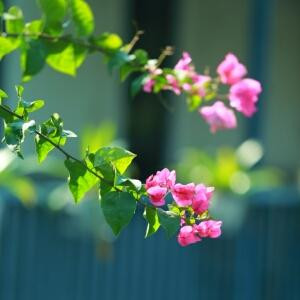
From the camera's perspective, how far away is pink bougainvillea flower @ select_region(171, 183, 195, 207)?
1.34 metres

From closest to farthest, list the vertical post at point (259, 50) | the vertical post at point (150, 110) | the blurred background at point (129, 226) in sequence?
the blurred background at point (129, 226)
the vertical post at point (259, 50)
the vertical post at point (150, 110)

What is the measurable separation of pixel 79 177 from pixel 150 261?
388cm

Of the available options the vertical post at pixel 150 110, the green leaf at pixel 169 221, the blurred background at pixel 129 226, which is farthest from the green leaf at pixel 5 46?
the vertical post at pixel 150 110

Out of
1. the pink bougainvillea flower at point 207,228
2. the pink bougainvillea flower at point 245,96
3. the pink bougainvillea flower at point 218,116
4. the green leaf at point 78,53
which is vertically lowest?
the pink bougainvillea flower at point 207,228

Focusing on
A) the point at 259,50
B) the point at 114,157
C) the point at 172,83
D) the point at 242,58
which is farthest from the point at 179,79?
the point at 242,58

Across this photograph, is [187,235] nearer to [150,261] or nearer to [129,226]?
[129,226]

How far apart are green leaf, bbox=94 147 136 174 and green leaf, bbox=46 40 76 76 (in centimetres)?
65

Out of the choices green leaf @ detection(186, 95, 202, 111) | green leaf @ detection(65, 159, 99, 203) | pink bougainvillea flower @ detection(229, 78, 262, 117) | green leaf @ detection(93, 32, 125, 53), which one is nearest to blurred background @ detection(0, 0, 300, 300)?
green leaf @ detection(93, 32, 125, 53)

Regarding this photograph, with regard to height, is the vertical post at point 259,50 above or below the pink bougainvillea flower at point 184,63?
above

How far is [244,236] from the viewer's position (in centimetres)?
536

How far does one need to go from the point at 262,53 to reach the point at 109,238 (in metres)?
1.98

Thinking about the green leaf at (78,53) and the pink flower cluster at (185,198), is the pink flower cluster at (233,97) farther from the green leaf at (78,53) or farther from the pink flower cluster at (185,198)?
the pink flower cluster at (185,198)

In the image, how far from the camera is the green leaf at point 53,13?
1961 millimetres

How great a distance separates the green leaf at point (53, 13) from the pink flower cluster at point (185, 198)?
0.71 m
